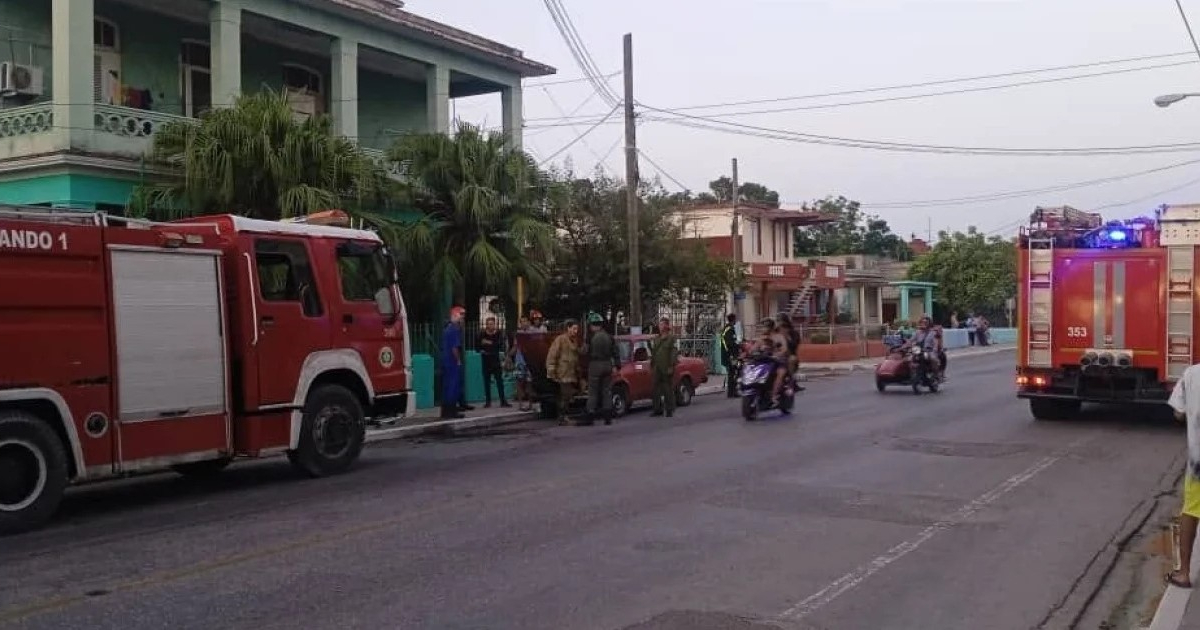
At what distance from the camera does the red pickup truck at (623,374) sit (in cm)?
1886

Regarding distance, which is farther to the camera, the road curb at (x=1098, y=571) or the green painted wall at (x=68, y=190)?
the green painted wall at (x=68, y=190)

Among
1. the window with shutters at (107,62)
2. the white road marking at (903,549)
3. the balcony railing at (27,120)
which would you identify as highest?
the window with shutters at (107,62)

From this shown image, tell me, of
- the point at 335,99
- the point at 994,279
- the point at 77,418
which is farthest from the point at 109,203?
the point at 994,279

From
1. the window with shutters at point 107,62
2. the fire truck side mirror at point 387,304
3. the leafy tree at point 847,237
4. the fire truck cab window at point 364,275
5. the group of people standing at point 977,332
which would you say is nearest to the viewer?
the fire truck cab window at point 364,275

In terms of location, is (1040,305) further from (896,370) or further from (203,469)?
(203,469)

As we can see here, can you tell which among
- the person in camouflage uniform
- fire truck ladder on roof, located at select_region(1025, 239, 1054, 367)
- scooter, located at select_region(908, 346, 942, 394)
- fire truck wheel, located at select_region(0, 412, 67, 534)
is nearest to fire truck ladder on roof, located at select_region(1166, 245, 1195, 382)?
fire truck ladder on roof, located at select_region(1025, 239, 1054, 367)

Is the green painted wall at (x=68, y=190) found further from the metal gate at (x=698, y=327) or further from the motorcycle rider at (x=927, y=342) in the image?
the metal gate at (x=698, y=327)

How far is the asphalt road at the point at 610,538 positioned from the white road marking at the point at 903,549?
4cm

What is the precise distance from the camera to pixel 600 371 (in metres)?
17.9

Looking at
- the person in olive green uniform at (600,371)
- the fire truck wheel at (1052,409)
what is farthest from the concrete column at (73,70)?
the fire truck wheel at (1052,409)

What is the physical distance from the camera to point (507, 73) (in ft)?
85.5

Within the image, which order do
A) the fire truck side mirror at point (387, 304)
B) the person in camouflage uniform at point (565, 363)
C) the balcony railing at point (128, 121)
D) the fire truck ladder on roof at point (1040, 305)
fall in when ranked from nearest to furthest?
the fire truck side mirror at point (387, 304) → the fire truck ladder on roof at point (1040, 305) → the balcony railing at point (128, 121) → the person in camouflage uniform at point (565, 363)

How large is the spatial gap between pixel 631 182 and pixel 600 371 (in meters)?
6.87

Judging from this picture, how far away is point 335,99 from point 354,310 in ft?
34.0
